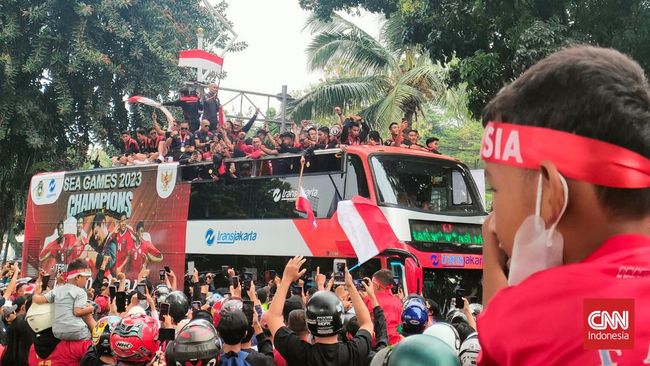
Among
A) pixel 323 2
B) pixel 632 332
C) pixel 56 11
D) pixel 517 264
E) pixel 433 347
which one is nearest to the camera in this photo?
pixel 632 332

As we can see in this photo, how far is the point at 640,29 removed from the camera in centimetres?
998

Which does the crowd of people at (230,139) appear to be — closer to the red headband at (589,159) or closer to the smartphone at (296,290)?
the smartphone at (296,290)

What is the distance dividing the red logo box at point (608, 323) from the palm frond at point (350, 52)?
2142cm

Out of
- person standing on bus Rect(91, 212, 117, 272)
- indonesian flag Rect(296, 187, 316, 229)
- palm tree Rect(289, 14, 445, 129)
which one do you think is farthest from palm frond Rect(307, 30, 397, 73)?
indonesian flag Rect(296, 187, 316, 229)

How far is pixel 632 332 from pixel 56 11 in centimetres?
2303

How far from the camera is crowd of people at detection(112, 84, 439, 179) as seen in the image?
44.4 feet

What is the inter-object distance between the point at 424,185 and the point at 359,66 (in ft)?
35.0

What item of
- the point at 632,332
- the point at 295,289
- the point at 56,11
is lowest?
the point at 295,289

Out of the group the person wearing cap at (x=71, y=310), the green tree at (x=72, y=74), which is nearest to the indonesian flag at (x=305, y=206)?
the person wearing cap at (x=71, y=310)

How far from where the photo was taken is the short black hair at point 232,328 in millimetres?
4168

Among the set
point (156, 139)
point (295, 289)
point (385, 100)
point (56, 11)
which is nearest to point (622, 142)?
point (295, 289)

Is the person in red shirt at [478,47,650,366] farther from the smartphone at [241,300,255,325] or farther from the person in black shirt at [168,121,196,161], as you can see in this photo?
the person in black shirt at [168,121,196,161]

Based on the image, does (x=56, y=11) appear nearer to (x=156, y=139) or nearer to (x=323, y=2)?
(x=156, y=139)

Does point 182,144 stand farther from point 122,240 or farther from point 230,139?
point 122,240
